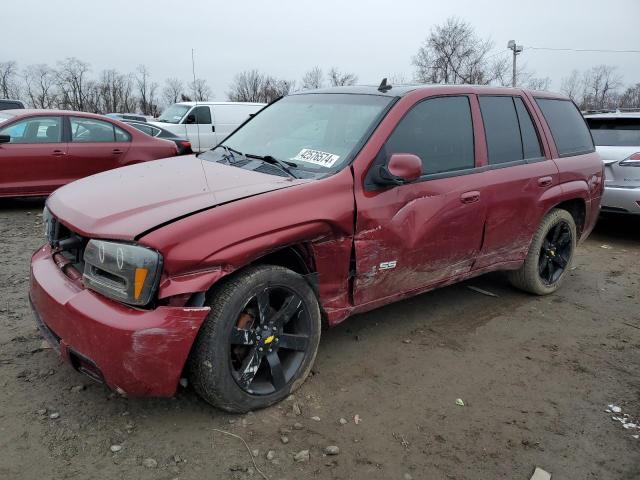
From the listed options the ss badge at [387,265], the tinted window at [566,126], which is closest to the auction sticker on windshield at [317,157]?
the ss badge at [387,265]

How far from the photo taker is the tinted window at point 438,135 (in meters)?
3.37

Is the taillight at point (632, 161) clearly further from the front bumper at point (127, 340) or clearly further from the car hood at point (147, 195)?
the front bumper at point (127, 340)

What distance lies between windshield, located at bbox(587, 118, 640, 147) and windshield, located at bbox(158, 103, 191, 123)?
34.0 ft

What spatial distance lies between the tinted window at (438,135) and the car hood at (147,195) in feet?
2.79

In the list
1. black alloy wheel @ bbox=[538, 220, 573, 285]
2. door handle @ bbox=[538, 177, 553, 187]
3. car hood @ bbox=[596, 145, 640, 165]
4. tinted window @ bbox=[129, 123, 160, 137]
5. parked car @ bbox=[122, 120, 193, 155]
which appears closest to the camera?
door handle @ bbox=[538, 177, 553, 187]

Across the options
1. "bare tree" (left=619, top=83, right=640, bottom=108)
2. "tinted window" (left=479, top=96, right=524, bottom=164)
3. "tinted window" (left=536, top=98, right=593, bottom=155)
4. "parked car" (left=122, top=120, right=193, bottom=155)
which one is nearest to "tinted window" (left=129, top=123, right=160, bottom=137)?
"parked car" (left=122, top=120, right=193, bottom=155)

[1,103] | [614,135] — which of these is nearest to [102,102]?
[1,103]

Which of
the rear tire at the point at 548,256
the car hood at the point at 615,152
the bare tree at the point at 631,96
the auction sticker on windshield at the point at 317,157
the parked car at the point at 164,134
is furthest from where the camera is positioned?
the bare tree at the point at 631,96

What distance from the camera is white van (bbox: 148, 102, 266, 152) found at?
1407 cm

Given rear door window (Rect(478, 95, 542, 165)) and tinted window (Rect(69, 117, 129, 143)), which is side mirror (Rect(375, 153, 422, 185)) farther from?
tinted window (Rect(69, 117, 129, 143))

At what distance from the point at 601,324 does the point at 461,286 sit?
48.1 inches

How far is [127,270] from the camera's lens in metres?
2.37

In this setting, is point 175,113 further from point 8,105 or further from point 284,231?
point 284,231

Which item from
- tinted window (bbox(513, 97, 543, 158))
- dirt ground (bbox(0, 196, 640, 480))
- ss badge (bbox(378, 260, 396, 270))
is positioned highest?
tinted window (bbox(513, 97, 543, 158))
